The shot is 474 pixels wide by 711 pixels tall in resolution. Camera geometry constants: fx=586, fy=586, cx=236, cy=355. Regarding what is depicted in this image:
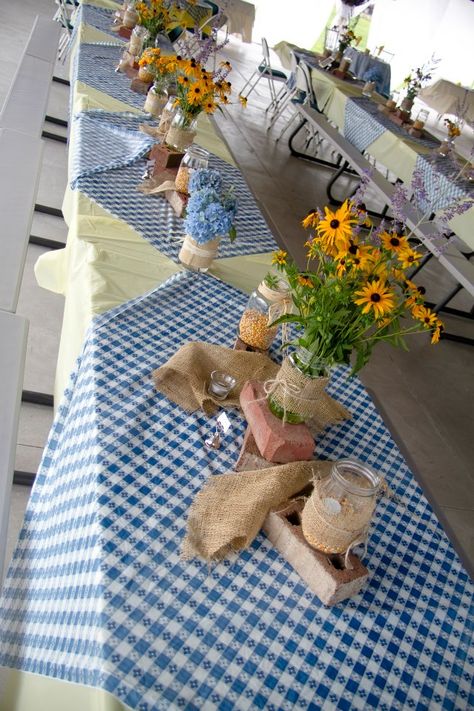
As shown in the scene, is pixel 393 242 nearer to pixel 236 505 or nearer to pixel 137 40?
pixel 236 505

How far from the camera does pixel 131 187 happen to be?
5.98ft

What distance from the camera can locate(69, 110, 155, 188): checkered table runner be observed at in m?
1.83

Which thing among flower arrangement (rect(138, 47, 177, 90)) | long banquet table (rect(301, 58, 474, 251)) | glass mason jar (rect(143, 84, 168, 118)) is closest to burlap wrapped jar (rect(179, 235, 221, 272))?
flower arrangement (rect(138, 47, 177, 90))

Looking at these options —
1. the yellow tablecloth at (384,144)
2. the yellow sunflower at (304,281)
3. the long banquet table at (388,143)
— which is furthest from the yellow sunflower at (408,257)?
the yellow tablecloth at (384,144)

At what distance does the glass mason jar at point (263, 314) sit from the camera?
1211 millimetres

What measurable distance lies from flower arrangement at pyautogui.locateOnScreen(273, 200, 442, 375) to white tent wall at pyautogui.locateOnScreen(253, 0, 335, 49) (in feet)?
35.1

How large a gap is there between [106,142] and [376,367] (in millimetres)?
1672

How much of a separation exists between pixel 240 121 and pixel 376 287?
17.8ft

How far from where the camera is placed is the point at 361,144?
4484mm

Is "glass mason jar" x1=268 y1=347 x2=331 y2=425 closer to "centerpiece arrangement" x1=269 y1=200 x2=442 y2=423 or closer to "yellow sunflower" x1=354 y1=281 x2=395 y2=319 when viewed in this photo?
"centerpiece arrangement" x1=269 y1=200 x2=442 y2=423

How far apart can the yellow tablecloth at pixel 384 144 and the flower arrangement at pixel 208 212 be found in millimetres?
2468

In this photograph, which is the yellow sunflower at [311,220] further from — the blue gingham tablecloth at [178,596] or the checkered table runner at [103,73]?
the checkered table runner at [103,73]

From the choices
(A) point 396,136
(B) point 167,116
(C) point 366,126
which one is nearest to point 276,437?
(B) point 167,116

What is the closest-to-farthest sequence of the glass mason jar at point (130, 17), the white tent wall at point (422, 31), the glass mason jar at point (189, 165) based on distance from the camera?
the glass mason jar at point (189, 165) → the glass mason jar at point (130, 17) → the white tent wall at point (422, 31)
